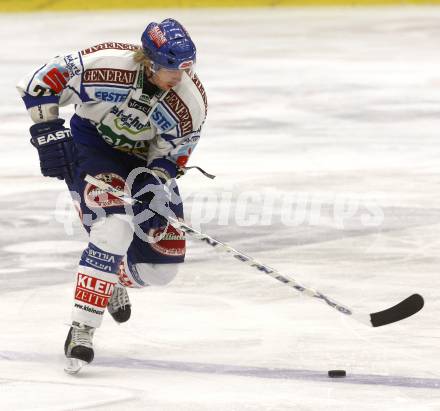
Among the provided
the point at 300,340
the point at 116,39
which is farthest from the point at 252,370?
the point at 116,39

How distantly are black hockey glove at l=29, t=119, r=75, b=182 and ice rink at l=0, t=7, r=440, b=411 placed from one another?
2.14 ft

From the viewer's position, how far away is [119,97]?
4.85 metres

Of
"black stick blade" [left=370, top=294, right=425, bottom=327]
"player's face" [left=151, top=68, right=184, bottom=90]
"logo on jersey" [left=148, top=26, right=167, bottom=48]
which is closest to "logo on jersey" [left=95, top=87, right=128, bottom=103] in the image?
"player's face" [left=151, top=68, right=184, bottom=90]

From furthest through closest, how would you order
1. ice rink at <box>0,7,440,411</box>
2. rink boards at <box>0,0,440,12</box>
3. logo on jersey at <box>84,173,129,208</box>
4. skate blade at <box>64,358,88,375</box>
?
rink boards at <box>0,0,440,12</box> → logo on jersey at <box>84,173,129,208</box> → skate blade at <box>64,358,88,375</box> → ice rink at <box>0,7,440,411</box>

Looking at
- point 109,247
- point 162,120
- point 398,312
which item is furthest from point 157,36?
point 398,312

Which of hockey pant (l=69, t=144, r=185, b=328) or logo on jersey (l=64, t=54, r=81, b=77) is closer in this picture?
hockey pant (l=69, t=144, r=185, b=328)

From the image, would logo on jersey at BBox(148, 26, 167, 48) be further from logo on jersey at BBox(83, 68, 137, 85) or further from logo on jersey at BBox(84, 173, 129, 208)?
logo on jersey at BBox(84, 173, 129, 208)

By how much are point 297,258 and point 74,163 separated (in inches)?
67.5

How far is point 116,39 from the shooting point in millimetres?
14289

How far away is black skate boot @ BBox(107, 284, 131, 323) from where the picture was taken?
5.11 metres

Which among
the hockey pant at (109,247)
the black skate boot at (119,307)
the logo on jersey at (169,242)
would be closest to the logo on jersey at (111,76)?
the hockey pant at (109,247)

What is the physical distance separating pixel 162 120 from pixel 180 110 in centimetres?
7

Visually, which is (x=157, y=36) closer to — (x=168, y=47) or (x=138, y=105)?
(x=168, y=47)

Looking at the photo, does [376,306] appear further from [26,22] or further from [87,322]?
[26,22]
